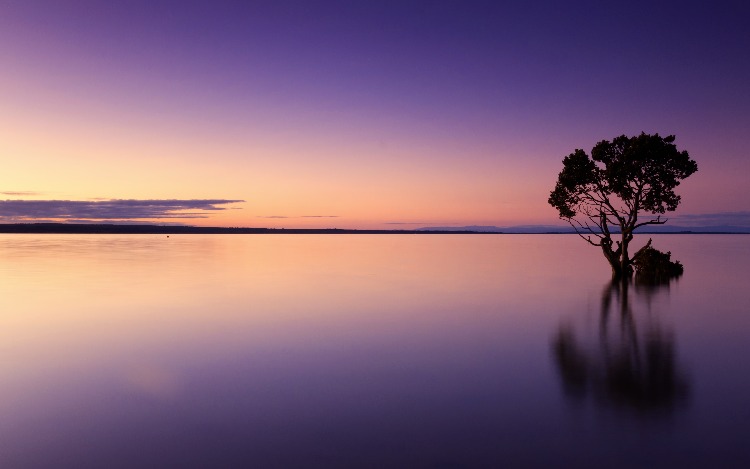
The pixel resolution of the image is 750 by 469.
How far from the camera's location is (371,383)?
12.5 meters

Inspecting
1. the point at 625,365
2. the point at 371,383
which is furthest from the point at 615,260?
the point at 371,383

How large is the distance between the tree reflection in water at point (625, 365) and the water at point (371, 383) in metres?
0.09

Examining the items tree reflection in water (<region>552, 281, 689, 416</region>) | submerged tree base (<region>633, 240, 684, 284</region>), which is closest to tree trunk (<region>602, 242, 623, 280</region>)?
submerged tree base (<region>633, 240, 684, 284</region>)

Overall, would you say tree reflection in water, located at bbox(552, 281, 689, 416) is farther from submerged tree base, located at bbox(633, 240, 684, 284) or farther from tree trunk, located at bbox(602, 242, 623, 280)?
submerged tree base, located at bbox(633, 240, 684, 284)

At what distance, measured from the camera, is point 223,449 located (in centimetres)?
845

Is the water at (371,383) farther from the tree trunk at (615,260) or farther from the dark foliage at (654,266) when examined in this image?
the dark foliage at (654,266)

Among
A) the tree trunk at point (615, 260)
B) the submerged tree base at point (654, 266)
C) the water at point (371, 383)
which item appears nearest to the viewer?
the water at point (371, 383)

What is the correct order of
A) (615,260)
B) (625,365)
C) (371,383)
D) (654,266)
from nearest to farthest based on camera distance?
(371,383) → (625,365) → (615,260) → (654,266)

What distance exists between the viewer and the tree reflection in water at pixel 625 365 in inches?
439

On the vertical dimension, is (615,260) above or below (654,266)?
above

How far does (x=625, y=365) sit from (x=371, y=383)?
7.21 m

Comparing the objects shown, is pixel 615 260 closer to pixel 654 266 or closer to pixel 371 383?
pixel 654 266

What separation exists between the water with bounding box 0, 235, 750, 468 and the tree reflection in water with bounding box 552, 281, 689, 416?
0.09 metres

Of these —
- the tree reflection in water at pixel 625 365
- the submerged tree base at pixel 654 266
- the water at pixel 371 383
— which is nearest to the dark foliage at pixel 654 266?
the submerged tree base at pixel 654 266
